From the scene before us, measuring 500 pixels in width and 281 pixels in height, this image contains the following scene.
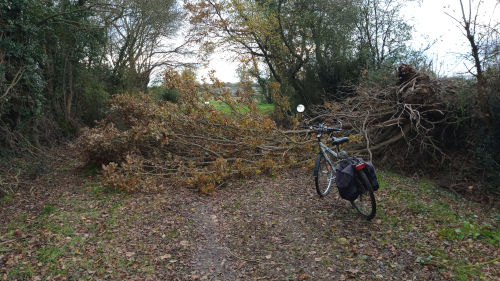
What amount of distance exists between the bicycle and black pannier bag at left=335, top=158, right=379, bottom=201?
0.17ft

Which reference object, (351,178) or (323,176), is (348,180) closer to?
(351,178)

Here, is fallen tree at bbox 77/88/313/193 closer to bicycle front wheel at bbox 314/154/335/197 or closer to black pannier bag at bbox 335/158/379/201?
bicycle front wheel at bbox 314/154/335/197

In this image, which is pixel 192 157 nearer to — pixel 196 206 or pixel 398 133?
pixel 196 206

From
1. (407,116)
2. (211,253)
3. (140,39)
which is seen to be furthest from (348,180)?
(140,39)

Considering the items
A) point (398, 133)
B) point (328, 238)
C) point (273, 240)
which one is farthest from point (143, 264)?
point (398, 133)

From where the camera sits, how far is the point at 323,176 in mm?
6043

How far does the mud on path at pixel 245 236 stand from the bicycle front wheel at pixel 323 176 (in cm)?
18

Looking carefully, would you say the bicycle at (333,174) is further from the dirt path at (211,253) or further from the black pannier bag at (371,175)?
the dirt path at (211,253)

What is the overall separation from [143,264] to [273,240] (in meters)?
1.61

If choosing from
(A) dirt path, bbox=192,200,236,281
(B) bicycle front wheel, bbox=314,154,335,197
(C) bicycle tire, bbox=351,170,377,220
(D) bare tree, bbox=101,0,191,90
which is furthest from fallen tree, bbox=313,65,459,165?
(D) bare tree, bbox=101,0,191,90

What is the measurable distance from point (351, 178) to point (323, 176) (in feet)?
5.02

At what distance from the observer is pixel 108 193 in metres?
6.37

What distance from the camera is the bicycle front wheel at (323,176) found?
18.7ft

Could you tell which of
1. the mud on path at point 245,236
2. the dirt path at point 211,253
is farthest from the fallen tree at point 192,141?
the dirt path at point 211,253
